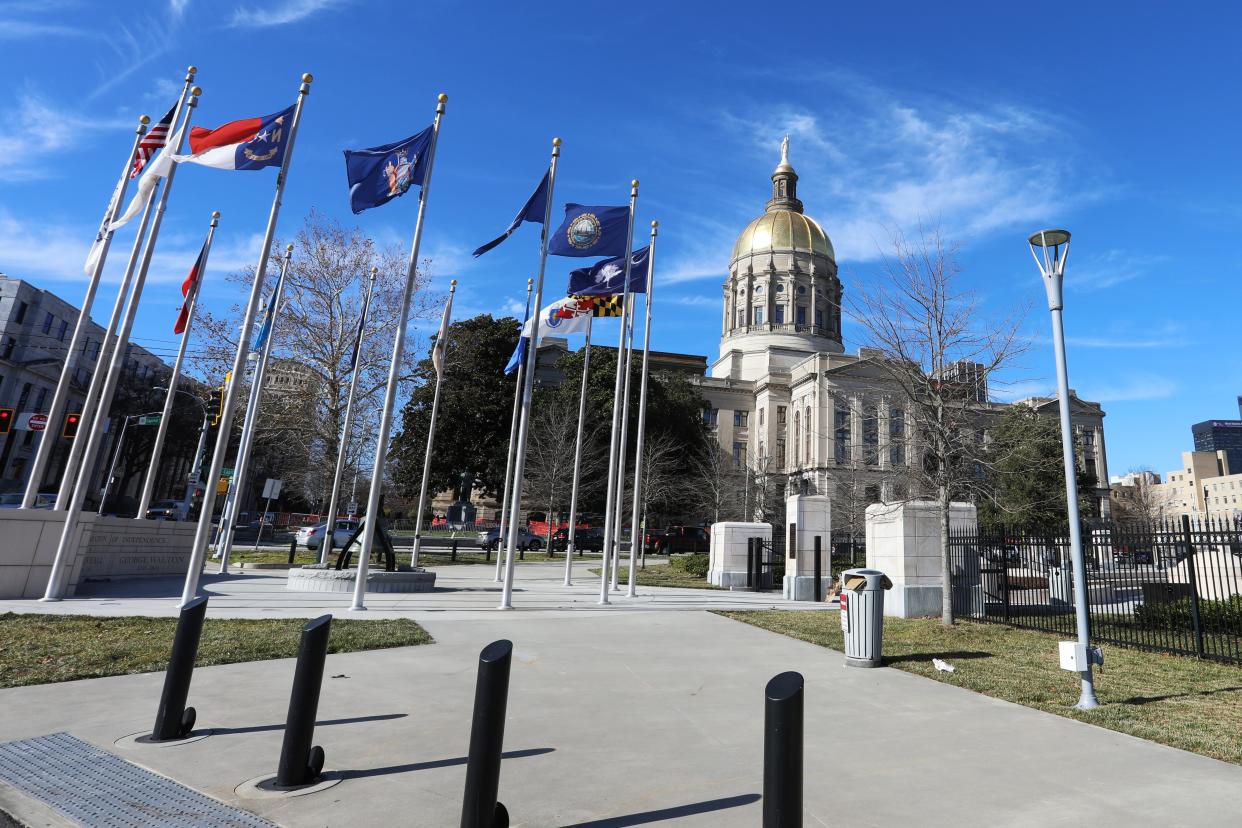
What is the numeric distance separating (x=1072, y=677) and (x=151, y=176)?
17.2m

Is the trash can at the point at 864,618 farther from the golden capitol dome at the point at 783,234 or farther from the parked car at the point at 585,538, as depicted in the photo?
the golden capitol dome at the point at 783,234

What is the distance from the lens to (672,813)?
3.96m

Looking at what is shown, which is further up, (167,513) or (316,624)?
(167,513)

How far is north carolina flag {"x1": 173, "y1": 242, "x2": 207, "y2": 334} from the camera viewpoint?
15.6m

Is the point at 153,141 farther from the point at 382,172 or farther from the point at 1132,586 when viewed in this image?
the point at 1132,586

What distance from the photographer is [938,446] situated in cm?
1446

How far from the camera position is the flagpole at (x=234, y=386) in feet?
36.3

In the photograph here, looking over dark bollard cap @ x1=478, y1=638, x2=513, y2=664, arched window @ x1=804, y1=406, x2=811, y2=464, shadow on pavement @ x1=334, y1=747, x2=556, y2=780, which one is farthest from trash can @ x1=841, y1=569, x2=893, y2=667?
arched window @ x1=804, y1=406, x2=811, y2=464

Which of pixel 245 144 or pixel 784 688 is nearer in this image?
pixel 784 688

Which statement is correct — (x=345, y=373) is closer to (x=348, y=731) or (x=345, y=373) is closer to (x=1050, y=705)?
(x=348, y=731)

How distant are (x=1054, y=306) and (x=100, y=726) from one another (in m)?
10.2

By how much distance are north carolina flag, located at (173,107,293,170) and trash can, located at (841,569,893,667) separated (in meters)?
11.8

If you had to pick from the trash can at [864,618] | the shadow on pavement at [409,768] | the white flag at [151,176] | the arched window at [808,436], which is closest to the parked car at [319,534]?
the white flag at [151,176]

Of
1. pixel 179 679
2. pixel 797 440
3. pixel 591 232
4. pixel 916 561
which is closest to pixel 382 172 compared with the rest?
pixel 591 232
